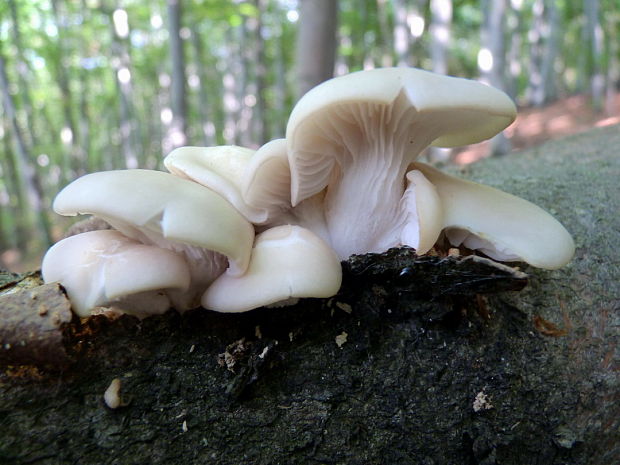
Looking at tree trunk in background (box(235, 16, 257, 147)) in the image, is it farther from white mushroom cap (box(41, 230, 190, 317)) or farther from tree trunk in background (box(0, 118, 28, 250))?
white mushroom cap (box(41, 230, 190, 317))

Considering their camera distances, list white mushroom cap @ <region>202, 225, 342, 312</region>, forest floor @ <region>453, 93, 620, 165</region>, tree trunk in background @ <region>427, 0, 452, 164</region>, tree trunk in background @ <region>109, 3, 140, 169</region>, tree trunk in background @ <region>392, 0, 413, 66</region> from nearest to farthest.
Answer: white mushroom cap @ <region>202, 225, 342, 312</region> → tree trunk in background @ <region>427, 0, 452, 164</region> → tree trunk in background @ <region>392, 0, 413, 66</region> → tree trunk in background @ <region>109, 3, 140, 169</region> → forest floor @ <region>453, 93, 620, 165</region>

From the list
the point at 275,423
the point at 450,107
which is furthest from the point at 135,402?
the point at 450,107

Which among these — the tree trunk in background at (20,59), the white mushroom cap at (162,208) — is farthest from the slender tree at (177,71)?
the white mushroom cap at (162,208)

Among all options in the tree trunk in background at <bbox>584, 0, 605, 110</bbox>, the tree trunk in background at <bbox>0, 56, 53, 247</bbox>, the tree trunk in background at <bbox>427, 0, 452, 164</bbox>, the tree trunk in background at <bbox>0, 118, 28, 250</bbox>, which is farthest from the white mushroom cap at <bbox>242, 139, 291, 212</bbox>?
the tree trunk in background at <bbox>0, 118, 28, 250</bbox>

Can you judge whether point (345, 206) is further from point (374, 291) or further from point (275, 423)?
point (275, 423)

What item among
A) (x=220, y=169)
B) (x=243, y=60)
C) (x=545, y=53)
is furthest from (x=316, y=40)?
(x=545, y=53)

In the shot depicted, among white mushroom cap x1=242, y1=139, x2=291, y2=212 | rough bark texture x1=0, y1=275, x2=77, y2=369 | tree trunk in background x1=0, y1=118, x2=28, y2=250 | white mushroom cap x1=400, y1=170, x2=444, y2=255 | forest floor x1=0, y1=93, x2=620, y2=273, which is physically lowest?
tree trunk in background x1=0, y1=118, x2=28, y2=250
